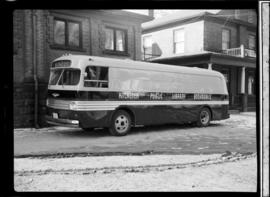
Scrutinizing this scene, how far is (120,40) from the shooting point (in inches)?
598

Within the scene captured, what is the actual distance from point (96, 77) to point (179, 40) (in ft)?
46.8

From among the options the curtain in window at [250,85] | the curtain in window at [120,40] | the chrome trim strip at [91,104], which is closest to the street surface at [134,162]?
the chrome trim strip at [91,104]

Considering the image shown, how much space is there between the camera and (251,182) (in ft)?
15.5

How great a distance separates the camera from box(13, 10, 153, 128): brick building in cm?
1148

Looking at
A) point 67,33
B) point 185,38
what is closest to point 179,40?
point 185,38

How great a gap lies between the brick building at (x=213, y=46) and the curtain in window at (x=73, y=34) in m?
8.78

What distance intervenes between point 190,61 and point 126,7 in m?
17.3

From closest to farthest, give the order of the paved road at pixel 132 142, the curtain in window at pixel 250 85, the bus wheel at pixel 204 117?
the paved road at pixel 132 142, the bus wheel at pixel 204 117, the curtain in window at pixel 250 85

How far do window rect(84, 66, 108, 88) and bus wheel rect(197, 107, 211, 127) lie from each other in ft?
15.7

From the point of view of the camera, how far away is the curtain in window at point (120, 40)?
15.0m

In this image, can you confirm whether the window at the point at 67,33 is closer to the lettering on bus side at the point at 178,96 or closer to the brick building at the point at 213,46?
the lettering on bus side at the point at 178,96

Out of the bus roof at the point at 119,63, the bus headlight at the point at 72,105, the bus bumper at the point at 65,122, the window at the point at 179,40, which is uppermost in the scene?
the window at the point at 179,40

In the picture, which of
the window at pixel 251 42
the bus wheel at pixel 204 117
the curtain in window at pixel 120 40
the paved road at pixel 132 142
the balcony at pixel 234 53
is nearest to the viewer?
the paved road at pixel 132 142

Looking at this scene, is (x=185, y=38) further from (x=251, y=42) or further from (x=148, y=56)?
(x=251, y=42)
